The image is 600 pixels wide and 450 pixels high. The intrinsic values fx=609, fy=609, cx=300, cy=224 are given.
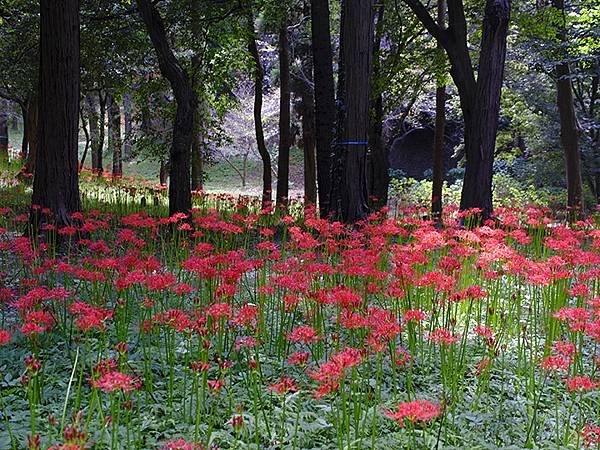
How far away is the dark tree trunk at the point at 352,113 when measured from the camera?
8055mm

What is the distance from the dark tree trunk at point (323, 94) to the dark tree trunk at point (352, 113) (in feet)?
5.13

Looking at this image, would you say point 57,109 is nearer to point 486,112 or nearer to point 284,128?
point 486,112

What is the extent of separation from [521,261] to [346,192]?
444 centimetres

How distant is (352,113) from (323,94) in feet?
6.39

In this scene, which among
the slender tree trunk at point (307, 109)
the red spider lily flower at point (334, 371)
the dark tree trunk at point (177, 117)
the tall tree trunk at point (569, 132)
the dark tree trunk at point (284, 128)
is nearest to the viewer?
the red spider lily flower at point (334, 371)

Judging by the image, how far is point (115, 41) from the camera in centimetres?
1204

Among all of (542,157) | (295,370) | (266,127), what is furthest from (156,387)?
(266,127)

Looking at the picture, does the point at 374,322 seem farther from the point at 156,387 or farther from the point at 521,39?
the point at 521,39

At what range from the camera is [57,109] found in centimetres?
725

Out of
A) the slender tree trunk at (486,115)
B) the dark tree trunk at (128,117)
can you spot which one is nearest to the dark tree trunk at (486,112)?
the slender tree trunk at (486,115)

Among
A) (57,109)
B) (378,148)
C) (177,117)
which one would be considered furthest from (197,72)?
(57,109)

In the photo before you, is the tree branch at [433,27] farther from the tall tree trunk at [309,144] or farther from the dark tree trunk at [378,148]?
the tall tree trunk at [309,144]

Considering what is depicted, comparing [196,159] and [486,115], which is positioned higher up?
[486,115]

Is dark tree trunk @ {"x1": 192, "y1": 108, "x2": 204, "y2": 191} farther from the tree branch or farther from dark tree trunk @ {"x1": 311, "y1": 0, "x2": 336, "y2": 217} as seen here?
the tree branch
